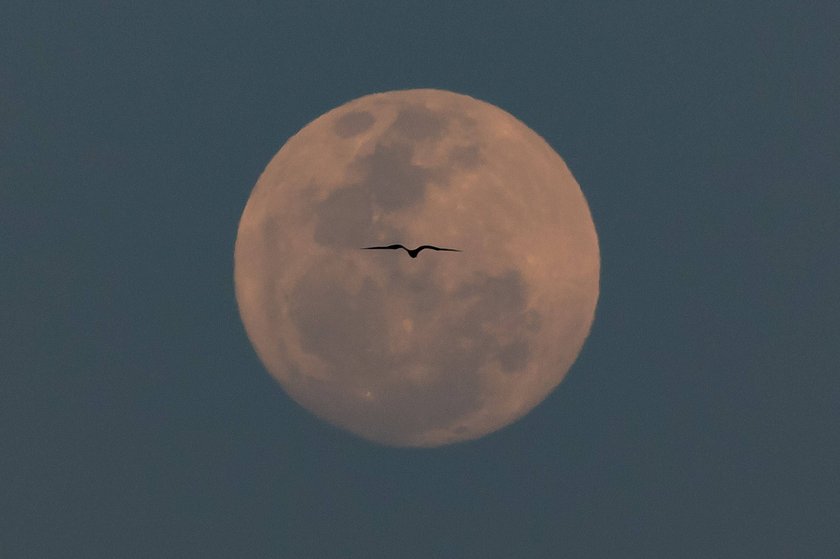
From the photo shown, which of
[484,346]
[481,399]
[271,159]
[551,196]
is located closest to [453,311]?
[484,346]

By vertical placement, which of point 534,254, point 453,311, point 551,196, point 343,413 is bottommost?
point 343,413

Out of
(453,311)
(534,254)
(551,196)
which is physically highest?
(551,196)

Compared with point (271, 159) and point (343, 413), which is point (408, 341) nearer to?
point (343, 413)

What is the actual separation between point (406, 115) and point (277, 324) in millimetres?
4257

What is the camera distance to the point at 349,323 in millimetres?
14523

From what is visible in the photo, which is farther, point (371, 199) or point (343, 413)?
point (343, 413)

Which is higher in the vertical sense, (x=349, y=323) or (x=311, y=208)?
(x=311, y=208)

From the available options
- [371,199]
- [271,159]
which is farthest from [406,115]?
[271,159]

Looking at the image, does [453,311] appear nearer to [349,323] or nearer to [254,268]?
[349,323]

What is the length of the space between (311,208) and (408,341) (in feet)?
→ 9.09

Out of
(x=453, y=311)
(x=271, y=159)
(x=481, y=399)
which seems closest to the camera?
(x=453, y=311)

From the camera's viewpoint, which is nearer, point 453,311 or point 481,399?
point 453,311

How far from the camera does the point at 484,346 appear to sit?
14750 millimetres

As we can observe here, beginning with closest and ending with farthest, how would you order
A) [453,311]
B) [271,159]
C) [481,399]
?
1. [453,311]
2. [481,399]
3. [271,159]
